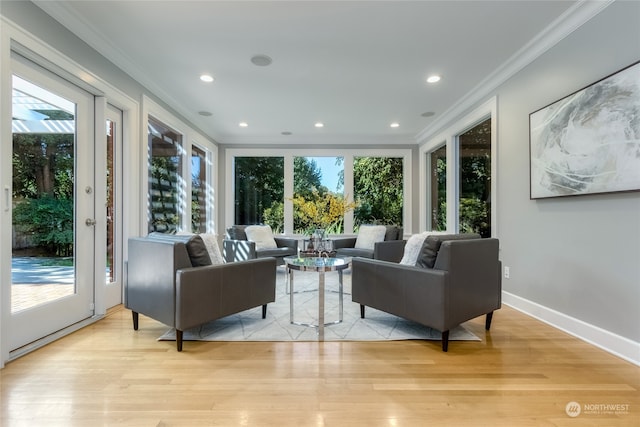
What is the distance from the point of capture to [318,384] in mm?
1735

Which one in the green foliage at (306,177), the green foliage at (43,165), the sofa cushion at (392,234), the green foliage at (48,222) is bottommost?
the sofa cushion at (392,234)

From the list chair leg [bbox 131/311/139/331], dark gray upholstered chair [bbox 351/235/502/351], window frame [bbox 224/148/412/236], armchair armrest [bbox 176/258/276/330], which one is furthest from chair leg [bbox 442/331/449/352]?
window frame [bbox 224/148/412/236]

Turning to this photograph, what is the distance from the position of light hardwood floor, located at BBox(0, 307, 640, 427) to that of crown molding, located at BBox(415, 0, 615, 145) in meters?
2.54

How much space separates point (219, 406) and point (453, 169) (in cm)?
456

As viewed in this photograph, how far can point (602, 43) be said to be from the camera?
2207mm

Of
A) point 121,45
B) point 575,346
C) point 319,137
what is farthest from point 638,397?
point 319,137

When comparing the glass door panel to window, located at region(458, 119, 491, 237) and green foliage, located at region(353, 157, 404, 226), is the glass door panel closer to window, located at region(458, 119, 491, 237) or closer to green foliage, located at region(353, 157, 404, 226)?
green foliage, located at region(353, 157, 404, 226)

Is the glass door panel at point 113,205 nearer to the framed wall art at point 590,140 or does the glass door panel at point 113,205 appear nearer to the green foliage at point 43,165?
the green foliage at point 43,165

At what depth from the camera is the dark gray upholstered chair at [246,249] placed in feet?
14.7

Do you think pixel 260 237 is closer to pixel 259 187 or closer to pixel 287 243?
pixel 287 243

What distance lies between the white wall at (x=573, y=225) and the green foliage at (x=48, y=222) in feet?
14.1

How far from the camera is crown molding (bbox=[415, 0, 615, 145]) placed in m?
2.27

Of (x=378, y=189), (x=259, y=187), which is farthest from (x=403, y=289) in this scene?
(x=259, y=187)

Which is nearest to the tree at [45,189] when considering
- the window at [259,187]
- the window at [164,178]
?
the window at [164,178]
